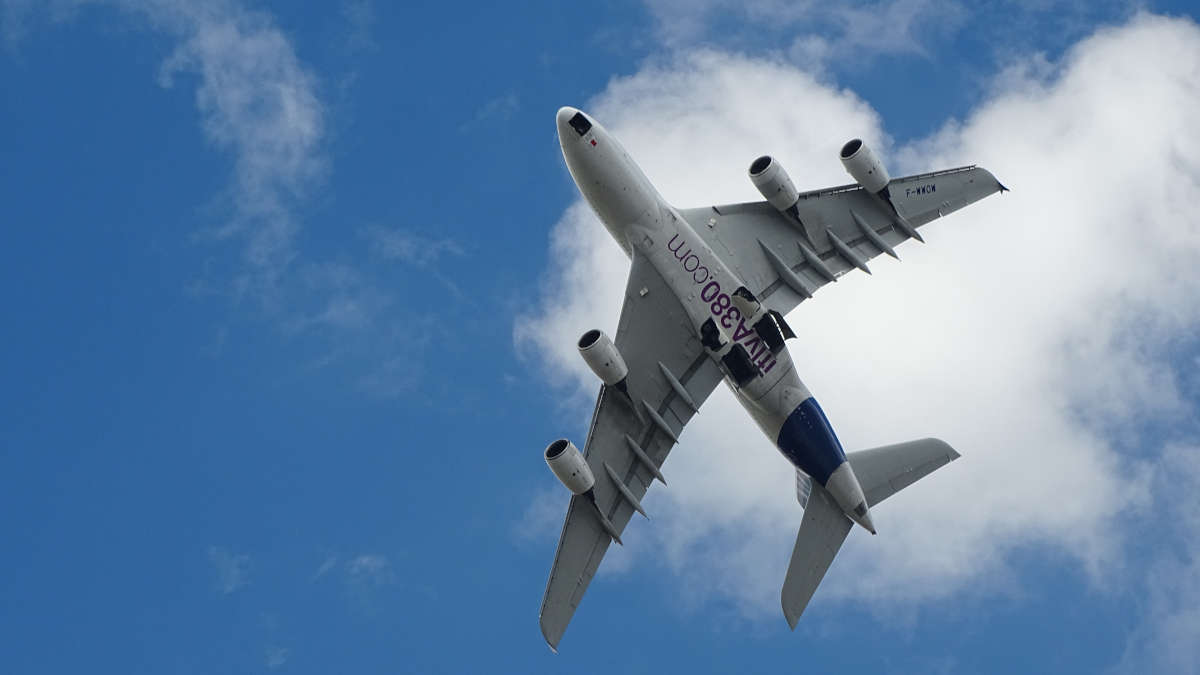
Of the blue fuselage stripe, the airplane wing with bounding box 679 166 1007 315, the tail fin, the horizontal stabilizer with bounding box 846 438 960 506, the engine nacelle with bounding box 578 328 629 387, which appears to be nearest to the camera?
the engine nacelle with bounding box 578 328 629 387

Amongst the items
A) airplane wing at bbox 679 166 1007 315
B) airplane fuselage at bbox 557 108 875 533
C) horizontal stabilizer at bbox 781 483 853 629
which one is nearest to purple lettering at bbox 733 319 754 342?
airplane fuselage at bbox 557 108 875 533

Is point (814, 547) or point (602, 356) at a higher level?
point (602, 356)

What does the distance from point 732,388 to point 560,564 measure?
9214 millimetres

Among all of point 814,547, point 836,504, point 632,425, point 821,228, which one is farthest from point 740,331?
point 814,547

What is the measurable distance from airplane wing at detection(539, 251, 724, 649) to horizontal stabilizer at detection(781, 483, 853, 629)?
587 cm

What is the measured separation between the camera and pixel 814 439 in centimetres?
5966

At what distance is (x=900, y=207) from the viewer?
62.6 metres

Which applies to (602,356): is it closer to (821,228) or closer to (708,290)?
(708,290)

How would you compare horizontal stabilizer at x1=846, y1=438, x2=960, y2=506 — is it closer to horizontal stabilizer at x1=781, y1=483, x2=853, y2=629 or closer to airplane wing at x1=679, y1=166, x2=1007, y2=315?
horizontal stabilizer at x1=781, y1=483, x2=853, y2=629

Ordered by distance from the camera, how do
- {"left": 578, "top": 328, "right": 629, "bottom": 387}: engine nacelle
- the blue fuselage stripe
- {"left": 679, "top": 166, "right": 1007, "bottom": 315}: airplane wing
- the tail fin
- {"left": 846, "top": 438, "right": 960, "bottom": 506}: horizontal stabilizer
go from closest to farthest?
{"left": 578, "top": 328, "right": 629, "bottom": 387}: engine nacelle → the blue fuselage stripe → the tail fin → {"left": 846, "top": 438, "right": 960, "bottom": 506}: horizontal stabilizer → {"left": 679, "top": 166, "right": 1007, "bottom": 315}: airplane wing

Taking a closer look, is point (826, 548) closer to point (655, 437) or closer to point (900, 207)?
point (655, 437)

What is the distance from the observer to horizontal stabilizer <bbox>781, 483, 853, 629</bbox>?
6003cm

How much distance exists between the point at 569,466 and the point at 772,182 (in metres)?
12.8

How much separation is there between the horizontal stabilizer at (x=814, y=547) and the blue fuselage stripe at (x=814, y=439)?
110 centimetres
